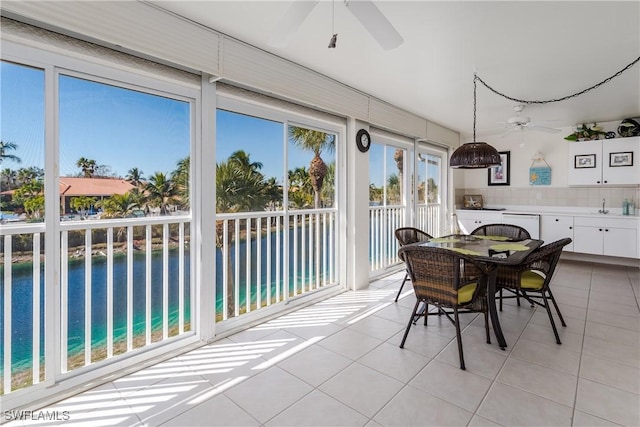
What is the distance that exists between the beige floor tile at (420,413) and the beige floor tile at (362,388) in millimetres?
60

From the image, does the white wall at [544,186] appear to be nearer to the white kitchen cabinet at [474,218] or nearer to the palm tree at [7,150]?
the white kitchen cabinet at [474,218]

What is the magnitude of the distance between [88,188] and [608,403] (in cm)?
358

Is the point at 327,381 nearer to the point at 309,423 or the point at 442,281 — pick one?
the point at 309,423

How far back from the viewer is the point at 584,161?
536 centimetres

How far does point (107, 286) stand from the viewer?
2340 millimetres

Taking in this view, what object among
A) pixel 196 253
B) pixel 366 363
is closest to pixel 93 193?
pixel 196 253

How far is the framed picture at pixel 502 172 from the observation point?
6.37 meters

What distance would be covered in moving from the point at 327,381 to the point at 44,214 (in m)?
2.11

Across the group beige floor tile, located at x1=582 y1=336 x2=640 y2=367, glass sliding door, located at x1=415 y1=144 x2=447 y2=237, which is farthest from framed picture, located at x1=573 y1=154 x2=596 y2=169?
beige floor tile, located at x1=582 y1=336 x2=640 y2=367

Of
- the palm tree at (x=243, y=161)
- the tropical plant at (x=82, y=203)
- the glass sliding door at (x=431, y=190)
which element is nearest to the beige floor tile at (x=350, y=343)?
the palm tree at (x=243, y=161)

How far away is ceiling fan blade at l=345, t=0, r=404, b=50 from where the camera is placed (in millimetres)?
1514

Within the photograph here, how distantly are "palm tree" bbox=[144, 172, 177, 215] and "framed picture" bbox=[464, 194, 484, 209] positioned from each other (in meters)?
5.97

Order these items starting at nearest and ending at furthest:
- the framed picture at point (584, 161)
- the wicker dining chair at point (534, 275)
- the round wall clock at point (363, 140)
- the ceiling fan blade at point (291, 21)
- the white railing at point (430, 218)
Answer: the ceiling fan blade at point (291, 21) < the wicker dining chair at point (534, 275) < the round wall clock at point (363, 140) < the framed picture at point (584, 161) < the white railing at point (430, 218)

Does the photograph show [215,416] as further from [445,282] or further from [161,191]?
[445,282]
